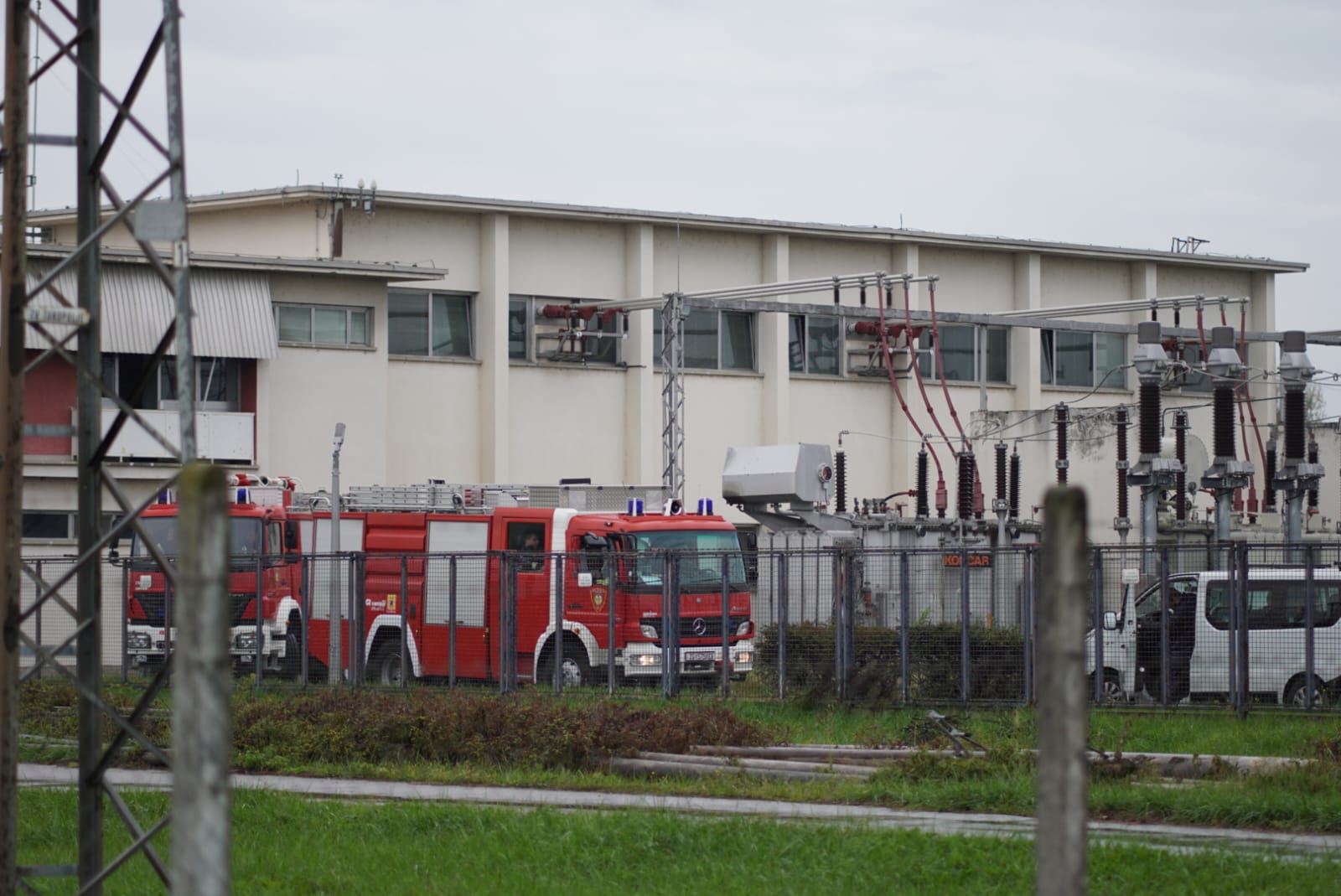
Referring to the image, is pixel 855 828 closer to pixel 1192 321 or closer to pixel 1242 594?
pixel 1242 594

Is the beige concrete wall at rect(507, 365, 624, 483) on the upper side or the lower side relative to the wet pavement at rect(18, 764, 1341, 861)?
upper

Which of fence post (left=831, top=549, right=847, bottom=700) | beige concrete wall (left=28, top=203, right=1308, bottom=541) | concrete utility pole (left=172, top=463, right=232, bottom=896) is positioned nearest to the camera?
concrete utility pole (left=172, top=463, right=232, bottom=896)

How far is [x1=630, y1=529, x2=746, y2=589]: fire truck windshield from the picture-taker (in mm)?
26578

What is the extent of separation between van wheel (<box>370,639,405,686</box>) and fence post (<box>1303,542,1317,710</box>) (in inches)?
591

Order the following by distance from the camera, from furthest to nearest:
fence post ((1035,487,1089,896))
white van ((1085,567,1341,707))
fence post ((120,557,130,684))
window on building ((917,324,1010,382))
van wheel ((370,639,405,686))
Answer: window on building ((917,324,1010,382)) → fence post ((120,557,130,684)) → van wheel ((370,639,405,686)) → white van ((1085,567,1341,707)) → fence post ((1035,487,1089,896))

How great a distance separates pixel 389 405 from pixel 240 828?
3190 centimetres

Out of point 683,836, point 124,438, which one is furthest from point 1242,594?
point 124,438

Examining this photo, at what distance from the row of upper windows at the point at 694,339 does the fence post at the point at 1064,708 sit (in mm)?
38215

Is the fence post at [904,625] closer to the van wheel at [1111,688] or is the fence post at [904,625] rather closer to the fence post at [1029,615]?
the fence post at [1029,615]

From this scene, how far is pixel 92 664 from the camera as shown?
9.37 metres

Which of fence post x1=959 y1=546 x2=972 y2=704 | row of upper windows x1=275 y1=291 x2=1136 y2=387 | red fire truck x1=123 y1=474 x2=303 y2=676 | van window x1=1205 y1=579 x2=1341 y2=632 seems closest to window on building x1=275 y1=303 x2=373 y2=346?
row of upper windows x1=275 y1=291 x2=1136 y2=387

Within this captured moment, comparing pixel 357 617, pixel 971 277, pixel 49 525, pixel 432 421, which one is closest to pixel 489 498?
pixel 357 617

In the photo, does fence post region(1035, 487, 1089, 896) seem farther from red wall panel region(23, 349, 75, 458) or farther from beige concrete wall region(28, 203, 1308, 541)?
beige concrete wall region(28, 203, 1308, 541)

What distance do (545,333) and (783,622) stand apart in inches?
935
